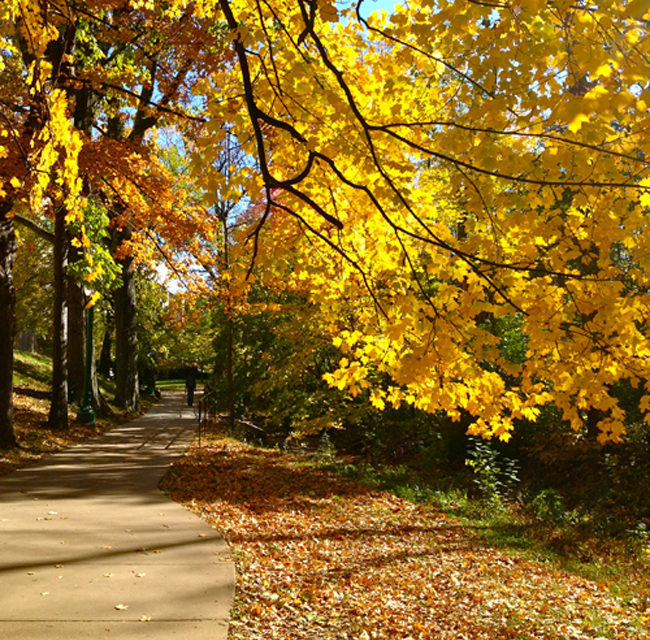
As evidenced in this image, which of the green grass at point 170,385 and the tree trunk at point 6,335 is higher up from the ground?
the tree trunk at point 6,335

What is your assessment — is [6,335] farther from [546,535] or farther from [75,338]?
[546,535]

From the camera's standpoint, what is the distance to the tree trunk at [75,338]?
51.9ft

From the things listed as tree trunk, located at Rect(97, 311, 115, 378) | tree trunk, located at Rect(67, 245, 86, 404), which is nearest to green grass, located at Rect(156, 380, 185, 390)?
tree trunk, located at Rect(97, 311, 115, 378)

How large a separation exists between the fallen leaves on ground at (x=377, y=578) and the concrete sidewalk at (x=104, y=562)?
9.9 inches

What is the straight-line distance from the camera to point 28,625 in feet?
12.5

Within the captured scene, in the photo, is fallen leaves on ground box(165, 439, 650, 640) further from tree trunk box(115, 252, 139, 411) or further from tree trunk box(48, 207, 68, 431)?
tree trunk box(115, 252, 139, 411)

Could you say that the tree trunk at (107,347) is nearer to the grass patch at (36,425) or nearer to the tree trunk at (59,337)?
the grass patch at (36,425)

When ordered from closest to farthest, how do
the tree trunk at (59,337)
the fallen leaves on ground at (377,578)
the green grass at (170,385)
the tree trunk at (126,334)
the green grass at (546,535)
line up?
the fallen leaves on ground at (377,578)
the green grass at (546,535)
the tree trunk at (59,337)
the tree trunk at (126,334)
the green grass at (170,385)

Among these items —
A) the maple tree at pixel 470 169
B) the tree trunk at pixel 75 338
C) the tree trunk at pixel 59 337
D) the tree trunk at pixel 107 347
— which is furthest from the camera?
the tree trunk at pixel 107 347

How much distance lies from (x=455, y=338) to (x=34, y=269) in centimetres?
2670

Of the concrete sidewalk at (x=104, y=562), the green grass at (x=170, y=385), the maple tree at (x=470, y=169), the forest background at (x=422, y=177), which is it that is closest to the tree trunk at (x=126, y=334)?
the forest background at (x=422, y=177)

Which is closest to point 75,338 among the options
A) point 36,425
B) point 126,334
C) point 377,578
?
point 36,425

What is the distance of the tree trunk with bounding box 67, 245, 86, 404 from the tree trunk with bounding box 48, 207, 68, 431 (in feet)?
7.28

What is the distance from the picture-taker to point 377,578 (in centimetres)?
571
